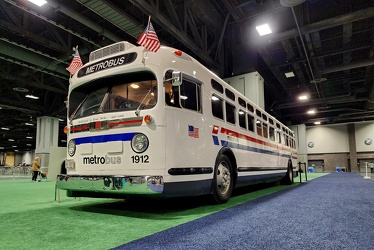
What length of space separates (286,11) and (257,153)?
6494 millimetres

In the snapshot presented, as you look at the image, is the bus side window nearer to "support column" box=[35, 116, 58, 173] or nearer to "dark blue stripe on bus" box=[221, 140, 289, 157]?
"dark blue stripe on bus" box=[221, 140, 289, 157]

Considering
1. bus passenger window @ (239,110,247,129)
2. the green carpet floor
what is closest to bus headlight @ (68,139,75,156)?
the green carpet floor

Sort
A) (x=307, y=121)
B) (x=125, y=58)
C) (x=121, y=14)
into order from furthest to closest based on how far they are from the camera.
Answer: (x=307, y=121), (x=121, y=14), (x=125, y=58)

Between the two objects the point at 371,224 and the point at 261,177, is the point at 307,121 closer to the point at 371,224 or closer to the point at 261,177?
the point at 261,177

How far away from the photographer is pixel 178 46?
487 inches

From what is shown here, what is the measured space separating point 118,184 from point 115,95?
151cm

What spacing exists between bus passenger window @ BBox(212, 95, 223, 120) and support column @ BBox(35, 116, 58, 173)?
806 inches

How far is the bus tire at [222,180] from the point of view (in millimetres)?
4820

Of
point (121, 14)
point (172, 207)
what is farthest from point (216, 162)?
point (121, 14)

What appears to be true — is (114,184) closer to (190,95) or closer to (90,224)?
(90,224)

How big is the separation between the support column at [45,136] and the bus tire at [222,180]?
66.9ft

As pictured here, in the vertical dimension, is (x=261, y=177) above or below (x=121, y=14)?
below

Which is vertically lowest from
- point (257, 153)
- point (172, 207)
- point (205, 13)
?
point (172, 207)

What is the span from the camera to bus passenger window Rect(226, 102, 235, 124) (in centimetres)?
573
